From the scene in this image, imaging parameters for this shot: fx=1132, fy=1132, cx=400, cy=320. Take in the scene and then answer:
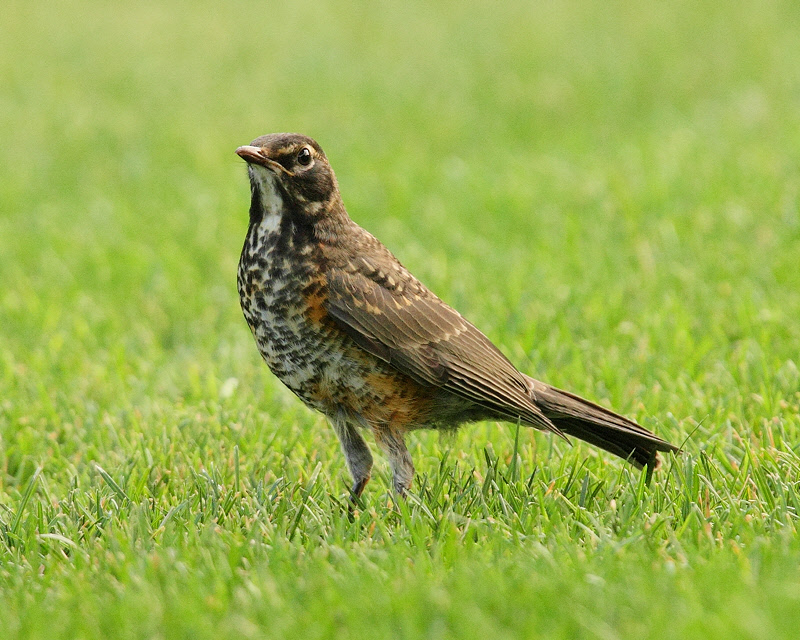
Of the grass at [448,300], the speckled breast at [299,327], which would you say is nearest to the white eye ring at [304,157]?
the speckled breast at [299,327]

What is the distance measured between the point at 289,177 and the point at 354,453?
1088 millimetres

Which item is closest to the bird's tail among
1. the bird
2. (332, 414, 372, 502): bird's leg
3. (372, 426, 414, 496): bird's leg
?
the bird

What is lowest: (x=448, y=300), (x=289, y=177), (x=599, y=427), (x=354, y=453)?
(x=354, y=453)

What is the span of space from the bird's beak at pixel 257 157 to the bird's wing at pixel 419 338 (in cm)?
44

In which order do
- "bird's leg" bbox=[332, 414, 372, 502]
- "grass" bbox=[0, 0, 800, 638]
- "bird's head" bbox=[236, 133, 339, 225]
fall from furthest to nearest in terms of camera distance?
"bird's leg" bbox=[332, 414, 372, 502]
"bird's head" bbox=[236, 133, 339, 225]
"grass" bbox=[0, 0, 800, 638]

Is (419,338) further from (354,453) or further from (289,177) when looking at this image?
(289,177)

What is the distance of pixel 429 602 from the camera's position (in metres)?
2.89

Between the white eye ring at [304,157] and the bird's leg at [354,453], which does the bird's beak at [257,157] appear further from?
the bird's leg at [354,453]

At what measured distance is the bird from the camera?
13.3 feet

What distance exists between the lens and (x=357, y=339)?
4062 millimetres

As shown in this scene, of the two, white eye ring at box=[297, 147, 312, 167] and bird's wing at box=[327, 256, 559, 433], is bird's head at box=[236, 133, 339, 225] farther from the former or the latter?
bird's wing at box=[327, 256, 559, 433]

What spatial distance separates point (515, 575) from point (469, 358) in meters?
1.35

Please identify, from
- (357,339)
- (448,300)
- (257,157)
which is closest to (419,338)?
(357,339)

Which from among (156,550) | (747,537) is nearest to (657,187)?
(747,537)
